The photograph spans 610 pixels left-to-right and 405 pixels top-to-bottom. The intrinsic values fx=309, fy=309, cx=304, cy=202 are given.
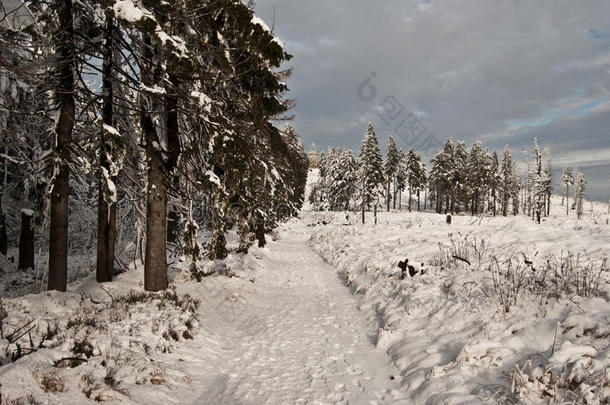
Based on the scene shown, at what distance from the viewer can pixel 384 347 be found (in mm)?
5918

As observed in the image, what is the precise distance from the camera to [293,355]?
5723 millimetres

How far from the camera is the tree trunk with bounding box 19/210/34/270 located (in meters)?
12.6

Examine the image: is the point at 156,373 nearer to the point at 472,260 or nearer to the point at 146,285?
the point at 146,285

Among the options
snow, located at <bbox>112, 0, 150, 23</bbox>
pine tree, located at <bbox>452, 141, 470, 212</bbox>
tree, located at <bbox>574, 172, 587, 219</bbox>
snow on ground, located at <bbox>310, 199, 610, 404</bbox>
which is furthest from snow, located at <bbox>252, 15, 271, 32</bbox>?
tree, located at <bbox>574, 172, 587, 219</bbox>

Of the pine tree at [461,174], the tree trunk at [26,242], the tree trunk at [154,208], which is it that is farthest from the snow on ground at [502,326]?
the pine tree at [461,174]

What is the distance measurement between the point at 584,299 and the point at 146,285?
29.2 feet

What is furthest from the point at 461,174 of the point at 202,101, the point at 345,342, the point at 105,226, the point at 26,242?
the point at 26,242

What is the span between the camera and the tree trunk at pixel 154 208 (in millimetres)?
7668

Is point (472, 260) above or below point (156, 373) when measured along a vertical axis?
above

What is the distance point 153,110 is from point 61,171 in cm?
255

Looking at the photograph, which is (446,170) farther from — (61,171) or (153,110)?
(61,171)

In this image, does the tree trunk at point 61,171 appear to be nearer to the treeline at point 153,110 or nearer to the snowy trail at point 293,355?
the treeline at point 153,110

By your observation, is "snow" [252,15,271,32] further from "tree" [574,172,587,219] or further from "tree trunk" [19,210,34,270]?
"tree" [574,172,587,219]

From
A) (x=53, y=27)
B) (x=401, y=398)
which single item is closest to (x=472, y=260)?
(x=401, y=398)
